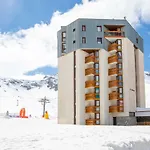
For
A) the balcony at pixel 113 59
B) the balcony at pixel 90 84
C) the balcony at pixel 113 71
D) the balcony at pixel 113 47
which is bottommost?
the balcony at pixel 90 84

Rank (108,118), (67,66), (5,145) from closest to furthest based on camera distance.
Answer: (5,145), (108,118), (67,66)

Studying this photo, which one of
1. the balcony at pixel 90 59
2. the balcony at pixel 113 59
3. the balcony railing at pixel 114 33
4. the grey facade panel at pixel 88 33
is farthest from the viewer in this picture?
the balcony railing at pixel 114 33

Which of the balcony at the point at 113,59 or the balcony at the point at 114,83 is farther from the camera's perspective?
the balcony at the point at 113,59

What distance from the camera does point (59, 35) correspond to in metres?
56.8

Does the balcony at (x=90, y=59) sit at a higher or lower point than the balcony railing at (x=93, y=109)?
higher

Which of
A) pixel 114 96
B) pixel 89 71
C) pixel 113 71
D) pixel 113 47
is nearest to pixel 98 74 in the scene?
pixel 89 71

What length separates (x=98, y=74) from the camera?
51219 millimetres

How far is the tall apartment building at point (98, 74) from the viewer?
50.1 meters

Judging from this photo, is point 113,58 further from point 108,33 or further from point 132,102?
point 132,102

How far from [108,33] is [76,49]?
20.9 feet

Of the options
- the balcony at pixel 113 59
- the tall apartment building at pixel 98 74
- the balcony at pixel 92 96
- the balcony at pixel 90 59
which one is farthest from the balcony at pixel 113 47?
the balcony at pixel 92 96

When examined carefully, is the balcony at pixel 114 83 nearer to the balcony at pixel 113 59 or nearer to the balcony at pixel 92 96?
the balcony at pixel 92 96

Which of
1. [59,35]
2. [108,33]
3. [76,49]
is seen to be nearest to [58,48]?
[59,35]

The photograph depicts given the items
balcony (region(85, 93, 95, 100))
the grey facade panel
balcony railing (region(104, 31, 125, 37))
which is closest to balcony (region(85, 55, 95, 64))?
the grey facade panel
